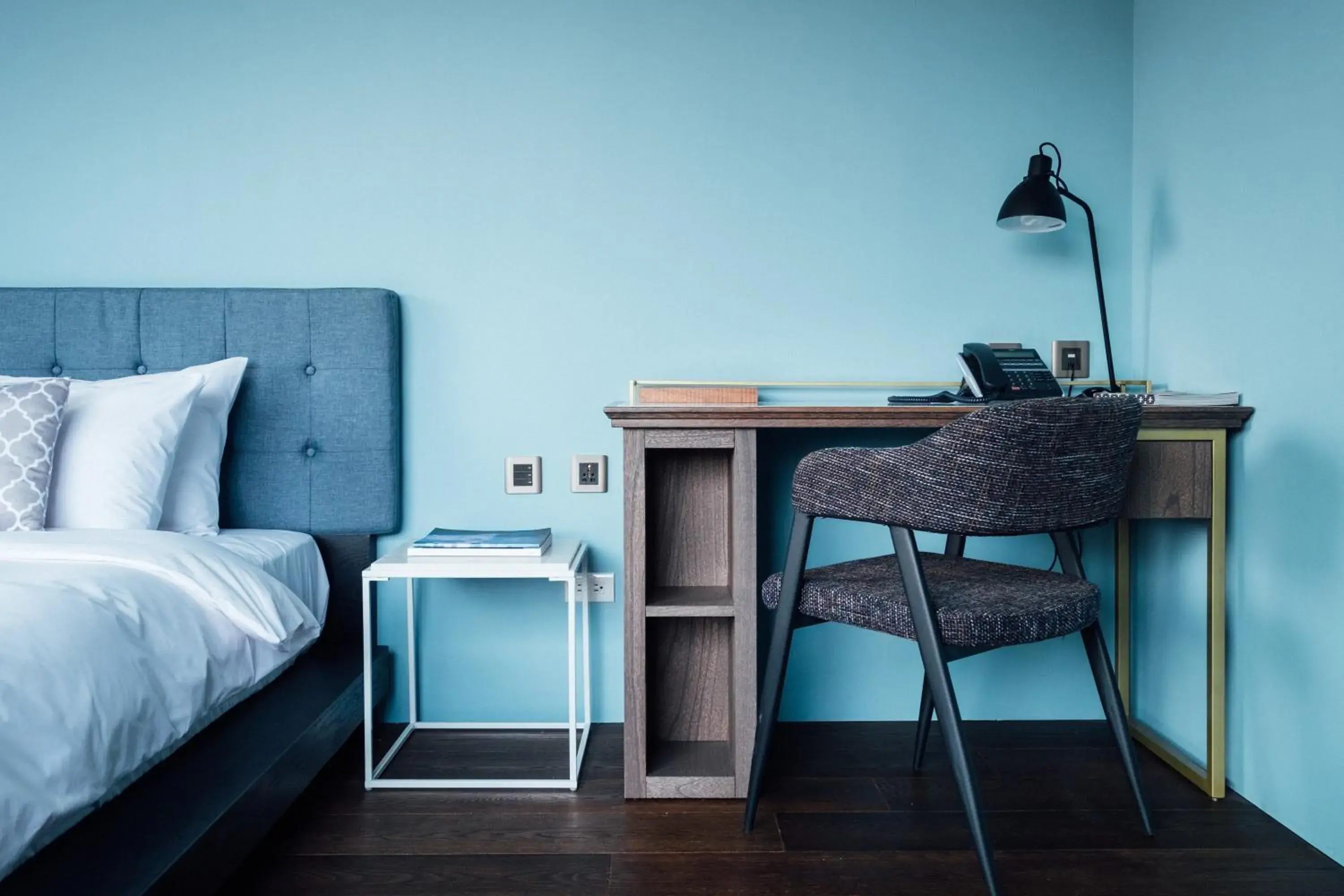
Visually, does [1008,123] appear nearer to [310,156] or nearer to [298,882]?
[310,156]

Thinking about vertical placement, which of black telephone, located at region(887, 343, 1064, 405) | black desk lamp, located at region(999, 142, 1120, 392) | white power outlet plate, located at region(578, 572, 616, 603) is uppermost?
black desk lamp, located at region(999, 142, 1120, 392)

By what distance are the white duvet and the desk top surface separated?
2.49 feet

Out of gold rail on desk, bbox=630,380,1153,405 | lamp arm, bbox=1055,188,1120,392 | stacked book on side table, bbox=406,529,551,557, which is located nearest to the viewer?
stacked book on side table, bbox=406,529,551,557

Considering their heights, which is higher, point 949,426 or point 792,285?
point 792,285

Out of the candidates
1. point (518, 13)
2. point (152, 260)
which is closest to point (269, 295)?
point (152, 260)

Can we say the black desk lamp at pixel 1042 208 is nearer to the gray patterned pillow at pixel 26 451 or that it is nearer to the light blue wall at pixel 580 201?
the light blue wall at pixel 580 201

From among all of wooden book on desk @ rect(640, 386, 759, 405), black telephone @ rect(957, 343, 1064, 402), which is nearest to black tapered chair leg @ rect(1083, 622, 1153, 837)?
black telephone @ rect(957, 343, 1064, 402)

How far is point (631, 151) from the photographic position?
2.05 meters

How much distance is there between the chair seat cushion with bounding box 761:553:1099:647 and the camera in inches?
48.8

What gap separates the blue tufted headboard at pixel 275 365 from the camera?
194 cm

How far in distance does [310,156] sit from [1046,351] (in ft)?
6.24

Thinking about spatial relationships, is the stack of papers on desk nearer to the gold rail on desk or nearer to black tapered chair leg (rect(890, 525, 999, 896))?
the gold rail on desk

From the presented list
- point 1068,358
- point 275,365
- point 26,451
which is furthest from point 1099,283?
point 26,451

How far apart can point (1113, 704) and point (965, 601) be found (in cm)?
40
